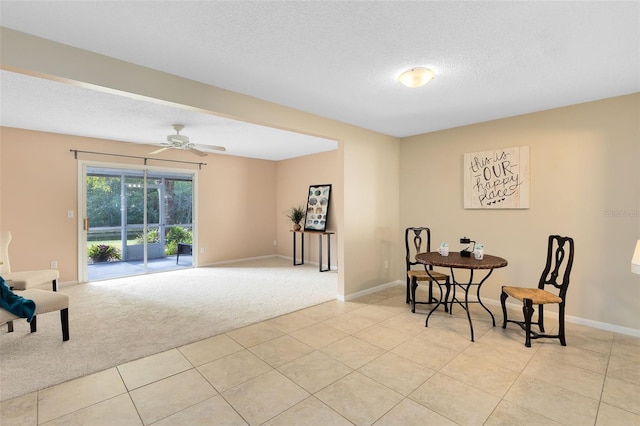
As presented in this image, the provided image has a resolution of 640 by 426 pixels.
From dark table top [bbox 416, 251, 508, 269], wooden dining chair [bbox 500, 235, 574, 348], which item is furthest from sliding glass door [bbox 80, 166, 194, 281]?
wooden dining chair [bbox 500, 235, 574, 348]

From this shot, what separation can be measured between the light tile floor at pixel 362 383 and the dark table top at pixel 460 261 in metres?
0.71

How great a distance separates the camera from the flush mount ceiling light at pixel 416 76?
240cm

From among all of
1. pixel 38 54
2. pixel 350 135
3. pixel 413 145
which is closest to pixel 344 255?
pixel 350 135

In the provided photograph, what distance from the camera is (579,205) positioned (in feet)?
10.5

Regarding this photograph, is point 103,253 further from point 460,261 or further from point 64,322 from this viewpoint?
point 460,261

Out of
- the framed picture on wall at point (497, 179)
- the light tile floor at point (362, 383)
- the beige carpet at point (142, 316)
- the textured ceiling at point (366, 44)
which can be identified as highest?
the textured ceiling at point (366, 44)

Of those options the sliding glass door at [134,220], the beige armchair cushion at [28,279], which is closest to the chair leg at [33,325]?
the beige armchair cushion at [28,279]

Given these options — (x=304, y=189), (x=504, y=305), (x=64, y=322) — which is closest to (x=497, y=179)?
(x=504, y=305)

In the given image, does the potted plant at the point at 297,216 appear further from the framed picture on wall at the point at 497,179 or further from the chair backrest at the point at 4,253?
the chair backrest at the point at 4,253

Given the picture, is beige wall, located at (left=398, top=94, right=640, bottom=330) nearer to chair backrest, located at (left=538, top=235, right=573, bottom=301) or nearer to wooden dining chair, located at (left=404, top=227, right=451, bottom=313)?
chair backrest, located at (left=538, top=235, right=573, bottom=301)

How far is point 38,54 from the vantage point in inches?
77.8

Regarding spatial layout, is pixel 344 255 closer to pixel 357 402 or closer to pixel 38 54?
pixel 357 402

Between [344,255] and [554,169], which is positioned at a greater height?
[554,169]

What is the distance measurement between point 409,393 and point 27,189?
233 inches
